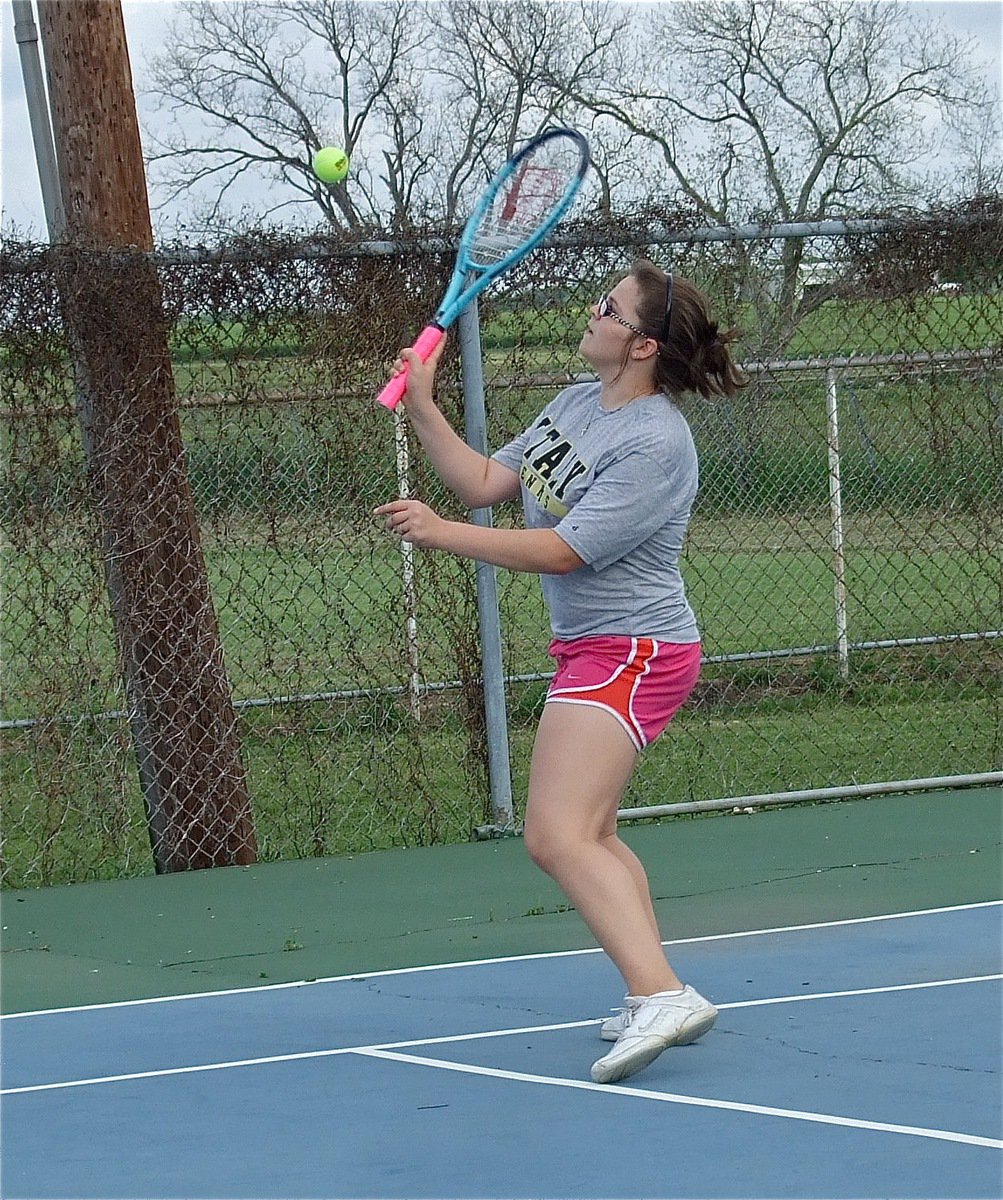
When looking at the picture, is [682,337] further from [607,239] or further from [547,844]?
[607,239]

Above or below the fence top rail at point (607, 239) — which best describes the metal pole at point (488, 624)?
below

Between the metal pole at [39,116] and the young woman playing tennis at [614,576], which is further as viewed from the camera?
the metal pole at [39,116]

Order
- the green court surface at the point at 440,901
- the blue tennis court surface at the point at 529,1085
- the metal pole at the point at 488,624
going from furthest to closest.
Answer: the metal pole at the point at 488,624, the green court surface at the point at 440,901, the blue tennis court surface at the point at 529,1085

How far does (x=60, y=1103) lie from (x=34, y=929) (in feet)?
6.78

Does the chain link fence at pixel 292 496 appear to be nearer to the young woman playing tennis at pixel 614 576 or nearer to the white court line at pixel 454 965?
the white court line at pixel 454 965

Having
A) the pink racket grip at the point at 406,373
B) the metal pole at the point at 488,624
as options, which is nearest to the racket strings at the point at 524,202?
the pink racket grip at the point at 406,373

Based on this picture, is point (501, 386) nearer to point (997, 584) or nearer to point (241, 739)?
point (241, 739)

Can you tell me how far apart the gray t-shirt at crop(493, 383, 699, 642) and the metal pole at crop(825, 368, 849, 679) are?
3.72 metres

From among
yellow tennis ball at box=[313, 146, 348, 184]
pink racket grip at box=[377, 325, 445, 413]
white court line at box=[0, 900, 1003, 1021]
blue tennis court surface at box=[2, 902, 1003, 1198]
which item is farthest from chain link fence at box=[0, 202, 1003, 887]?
pink racket grip at box=[377, 325, 445, 413]

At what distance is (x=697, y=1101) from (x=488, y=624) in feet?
Result: 10.9

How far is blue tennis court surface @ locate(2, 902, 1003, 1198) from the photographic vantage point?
350 centimetres

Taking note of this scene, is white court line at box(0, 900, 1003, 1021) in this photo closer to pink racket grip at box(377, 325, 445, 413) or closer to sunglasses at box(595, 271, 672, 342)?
pink racket grip at box(377, 325, 445, 413)

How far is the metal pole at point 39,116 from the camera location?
273 inches

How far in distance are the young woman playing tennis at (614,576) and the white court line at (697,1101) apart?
63 millimetres
